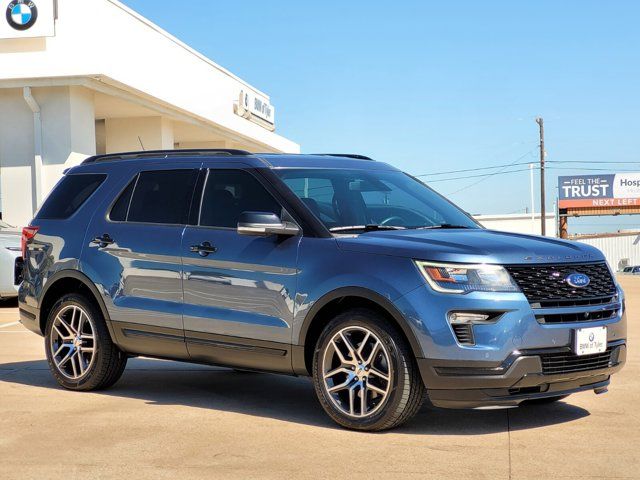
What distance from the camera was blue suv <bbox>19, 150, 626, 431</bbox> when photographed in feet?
20.0

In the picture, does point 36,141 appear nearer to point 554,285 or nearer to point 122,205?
point 122,205

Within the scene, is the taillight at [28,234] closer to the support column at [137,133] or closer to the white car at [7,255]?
the white car at [7,255]

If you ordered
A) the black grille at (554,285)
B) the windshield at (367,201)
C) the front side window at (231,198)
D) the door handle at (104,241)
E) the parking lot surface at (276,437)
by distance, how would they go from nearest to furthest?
1. the parking lot surface at (276,437)
2. the black grille at (554,285)
3. the windshield at (367,201)
4. the front side window at (231,198)
5. the door handle at (104,241)

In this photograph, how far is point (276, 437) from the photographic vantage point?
21.0 ft

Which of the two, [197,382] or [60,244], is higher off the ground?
[60,244]

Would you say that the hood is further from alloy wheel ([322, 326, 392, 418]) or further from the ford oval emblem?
alloy wheel ([322, 326, 392, 418])

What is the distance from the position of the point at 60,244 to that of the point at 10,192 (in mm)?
18130

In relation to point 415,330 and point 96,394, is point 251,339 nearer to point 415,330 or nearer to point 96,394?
point 415,330

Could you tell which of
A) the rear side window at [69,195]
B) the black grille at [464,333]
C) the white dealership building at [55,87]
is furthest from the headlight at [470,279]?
the white dealership building at [55,87]

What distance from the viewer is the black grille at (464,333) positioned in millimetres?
6039

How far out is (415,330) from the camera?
20.1 feet

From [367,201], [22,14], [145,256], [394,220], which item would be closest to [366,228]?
[394,220]

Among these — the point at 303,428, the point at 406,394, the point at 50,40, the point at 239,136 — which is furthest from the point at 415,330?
the point at 239,136

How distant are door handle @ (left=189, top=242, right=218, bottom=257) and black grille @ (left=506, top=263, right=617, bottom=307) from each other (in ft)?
7.32
